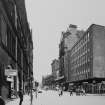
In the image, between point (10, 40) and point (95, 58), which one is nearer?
point (10, 40)

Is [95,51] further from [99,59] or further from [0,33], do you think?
[0,33]

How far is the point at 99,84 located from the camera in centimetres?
7238

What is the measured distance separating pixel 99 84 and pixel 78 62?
1051 inches

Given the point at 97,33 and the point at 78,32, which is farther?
the point at 78,32

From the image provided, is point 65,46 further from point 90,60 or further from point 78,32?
point 90,60

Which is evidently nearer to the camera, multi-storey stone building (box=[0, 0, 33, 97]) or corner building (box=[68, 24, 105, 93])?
multi-storey stone building (box=[0, 0, 33, 97])

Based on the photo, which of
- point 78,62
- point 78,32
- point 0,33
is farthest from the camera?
point 78,32

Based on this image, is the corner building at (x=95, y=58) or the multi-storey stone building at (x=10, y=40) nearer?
the multi-storey stone building at (x=10, y=40)

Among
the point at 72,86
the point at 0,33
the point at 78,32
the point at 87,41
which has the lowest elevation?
the point at 72,86

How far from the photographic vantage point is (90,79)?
76.4 m

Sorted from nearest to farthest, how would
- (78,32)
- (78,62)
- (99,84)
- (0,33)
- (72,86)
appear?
(0,33)
(99,84)
(78,62)
(72,86)
(78,32)

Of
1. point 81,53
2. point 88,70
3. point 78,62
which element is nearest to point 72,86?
point 78,62

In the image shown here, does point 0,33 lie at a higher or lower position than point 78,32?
lower

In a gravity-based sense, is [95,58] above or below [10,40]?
above
